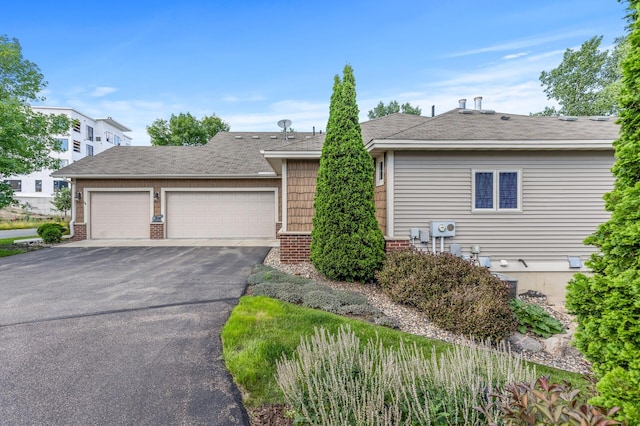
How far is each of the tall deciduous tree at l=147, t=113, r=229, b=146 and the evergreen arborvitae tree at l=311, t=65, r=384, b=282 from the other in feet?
73.5

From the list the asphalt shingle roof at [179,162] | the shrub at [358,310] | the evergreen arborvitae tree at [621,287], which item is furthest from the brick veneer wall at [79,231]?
the evergreen arborvitae tree at [621,287]

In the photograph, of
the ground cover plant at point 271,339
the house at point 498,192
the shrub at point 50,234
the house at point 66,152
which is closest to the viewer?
the ground cover plant at point 271,339

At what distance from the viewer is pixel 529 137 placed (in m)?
7.08

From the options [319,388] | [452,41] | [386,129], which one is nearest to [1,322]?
[319,388]

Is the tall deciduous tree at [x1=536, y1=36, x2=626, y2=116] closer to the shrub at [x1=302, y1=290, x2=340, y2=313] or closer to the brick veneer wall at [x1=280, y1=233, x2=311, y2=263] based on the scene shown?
the brick veneer wall at [x1=280, y1=233, x2=311, y2=263]

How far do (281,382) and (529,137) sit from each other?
7.54 meters

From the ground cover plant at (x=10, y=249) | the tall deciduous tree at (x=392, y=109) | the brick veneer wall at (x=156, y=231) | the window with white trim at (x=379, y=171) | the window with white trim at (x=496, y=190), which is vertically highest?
the tall deciduous tree at (x=392, y=109)

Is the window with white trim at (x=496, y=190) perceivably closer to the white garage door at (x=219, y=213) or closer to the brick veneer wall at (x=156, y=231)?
the white garage door at (x=219, y=213)

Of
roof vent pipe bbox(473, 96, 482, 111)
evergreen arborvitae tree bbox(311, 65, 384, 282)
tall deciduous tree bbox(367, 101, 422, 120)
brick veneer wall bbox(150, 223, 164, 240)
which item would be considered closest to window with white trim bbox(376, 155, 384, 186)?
evergreen arborvitae tree bbox(311, 65, 384, 282)

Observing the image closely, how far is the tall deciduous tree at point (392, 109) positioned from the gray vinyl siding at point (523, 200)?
29.0 metres

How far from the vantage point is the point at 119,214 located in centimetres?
1284

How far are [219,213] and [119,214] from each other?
4.05 metres

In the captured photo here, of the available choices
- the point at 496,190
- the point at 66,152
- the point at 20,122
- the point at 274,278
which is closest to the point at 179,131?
the point at 20,122

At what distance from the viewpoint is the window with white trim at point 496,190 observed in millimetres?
7285
